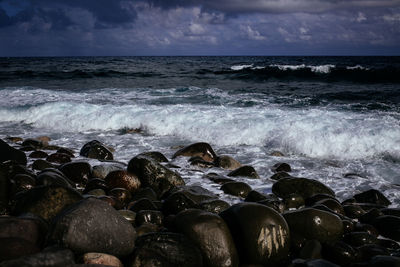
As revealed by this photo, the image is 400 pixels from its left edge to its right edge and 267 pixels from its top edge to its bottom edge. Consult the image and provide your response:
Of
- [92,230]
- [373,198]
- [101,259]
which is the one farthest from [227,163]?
[101,259]

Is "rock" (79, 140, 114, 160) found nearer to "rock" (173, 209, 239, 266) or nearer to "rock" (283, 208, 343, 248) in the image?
"rock" (173, 209, 239, 266)

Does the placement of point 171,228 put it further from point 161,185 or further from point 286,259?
point 161,185

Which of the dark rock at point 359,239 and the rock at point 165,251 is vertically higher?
the rock at point 165,251

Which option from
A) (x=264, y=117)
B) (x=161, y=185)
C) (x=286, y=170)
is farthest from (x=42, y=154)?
(x=264, y=117)

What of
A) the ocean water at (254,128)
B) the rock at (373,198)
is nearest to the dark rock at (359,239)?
the rock at (373,198)

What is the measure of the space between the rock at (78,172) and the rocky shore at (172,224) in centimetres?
2

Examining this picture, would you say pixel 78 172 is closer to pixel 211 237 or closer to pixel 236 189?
pixel 236 189

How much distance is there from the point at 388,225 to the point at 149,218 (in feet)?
8.90

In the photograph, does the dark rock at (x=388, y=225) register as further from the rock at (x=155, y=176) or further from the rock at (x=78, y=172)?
the rock at (x=78, y=172)

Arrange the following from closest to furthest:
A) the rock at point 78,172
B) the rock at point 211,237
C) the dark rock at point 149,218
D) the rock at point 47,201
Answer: the rock at point 211,237
the rock at point 47,201
the dark rock at point 149,218
the rock at point 78,172

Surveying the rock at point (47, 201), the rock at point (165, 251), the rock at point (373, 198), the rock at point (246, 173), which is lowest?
the rock at point (373, 198)

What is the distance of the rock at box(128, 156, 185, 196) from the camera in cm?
509

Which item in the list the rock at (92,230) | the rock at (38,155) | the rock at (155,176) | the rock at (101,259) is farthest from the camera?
the rock at (38,155)

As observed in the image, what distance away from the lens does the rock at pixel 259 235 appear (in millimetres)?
2992
